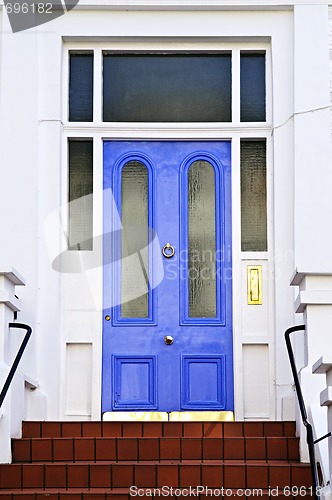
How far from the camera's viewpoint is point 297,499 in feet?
24.1

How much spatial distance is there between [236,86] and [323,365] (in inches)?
158

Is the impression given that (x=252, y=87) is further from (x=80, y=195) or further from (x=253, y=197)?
(x=80, y=195)

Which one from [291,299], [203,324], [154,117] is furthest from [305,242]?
[154,117]

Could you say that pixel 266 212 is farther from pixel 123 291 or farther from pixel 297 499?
pixel 297 499

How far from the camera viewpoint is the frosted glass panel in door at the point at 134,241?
9.62 metres

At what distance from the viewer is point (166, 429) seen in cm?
839

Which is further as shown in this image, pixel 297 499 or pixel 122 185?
pixel 122 185

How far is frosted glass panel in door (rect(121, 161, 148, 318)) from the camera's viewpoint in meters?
9.62

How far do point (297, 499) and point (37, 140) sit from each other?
3.80 m

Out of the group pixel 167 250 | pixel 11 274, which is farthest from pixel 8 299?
pixel 167 250

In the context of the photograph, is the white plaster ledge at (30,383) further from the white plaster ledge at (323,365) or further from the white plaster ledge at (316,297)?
the white plaster ledge at (323,365)

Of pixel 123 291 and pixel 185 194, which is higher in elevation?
pixel 185 194

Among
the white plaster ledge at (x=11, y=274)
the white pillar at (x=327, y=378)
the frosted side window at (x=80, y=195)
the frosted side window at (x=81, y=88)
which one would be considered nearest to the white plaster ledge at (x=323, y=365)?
the white pillar at (x=327, y=378)

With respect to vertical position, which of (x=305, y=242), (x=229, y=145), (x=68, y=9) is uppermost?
(x=68, y=9)
